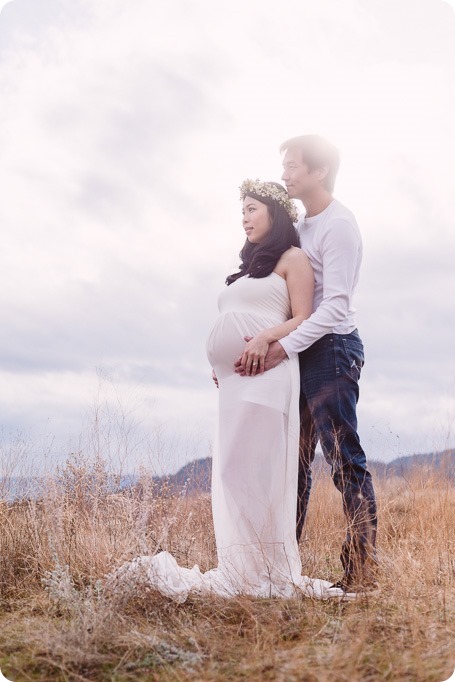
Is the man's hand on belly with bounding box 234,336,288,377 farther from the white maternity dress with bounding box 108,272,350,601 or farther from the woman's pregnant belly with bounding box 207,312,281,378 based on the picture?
the woman's pregnant belly with bounding box 207,312,281,378

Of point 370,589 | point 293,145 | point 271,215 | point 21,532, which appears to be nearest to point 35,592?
point 21,532

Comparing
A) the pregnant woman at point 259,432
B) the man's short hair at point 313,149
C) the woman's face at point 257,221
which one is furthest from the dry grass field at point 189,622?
the man's short hair at point 313,149

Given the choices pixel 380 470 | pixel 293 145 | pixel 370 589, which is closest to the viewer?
pixel 370 589

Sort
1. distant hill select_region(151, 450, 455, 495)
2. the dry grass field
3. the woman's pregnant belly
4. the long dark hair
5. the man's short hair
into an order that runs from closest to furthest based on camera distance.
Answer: the dry grass field → the woman's pregnant belly → the long dark hair → the man's short hair → distant hill select_region(151, 450, 455, 495)

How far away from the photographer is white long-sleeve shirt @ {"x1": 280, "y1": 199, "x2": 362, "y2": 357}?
13.6ft

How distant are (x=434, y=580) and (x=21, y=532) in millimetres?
3302

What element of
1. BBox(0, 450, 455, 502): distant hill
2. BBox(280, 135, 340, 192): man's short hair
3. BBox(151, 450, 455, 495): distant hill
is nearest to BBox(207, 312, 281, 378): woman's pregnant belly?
BBox(280, 135, 340, 192): man's short hair

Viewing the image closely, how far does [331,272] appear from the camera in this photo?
4.26 meters

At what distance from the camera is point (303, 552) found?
5098 mm

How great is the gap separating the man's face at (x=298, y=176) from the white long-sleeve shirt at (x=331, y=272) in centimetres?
19

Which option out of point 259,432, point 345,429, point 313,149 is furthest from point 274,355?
point 313,149

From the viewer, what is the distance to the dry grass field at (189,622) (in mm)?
2838

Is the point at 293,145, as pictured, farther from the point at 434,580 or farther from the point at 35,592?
the point at 35,592

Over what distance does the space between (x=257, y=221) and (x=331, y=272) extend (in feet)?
2.22
